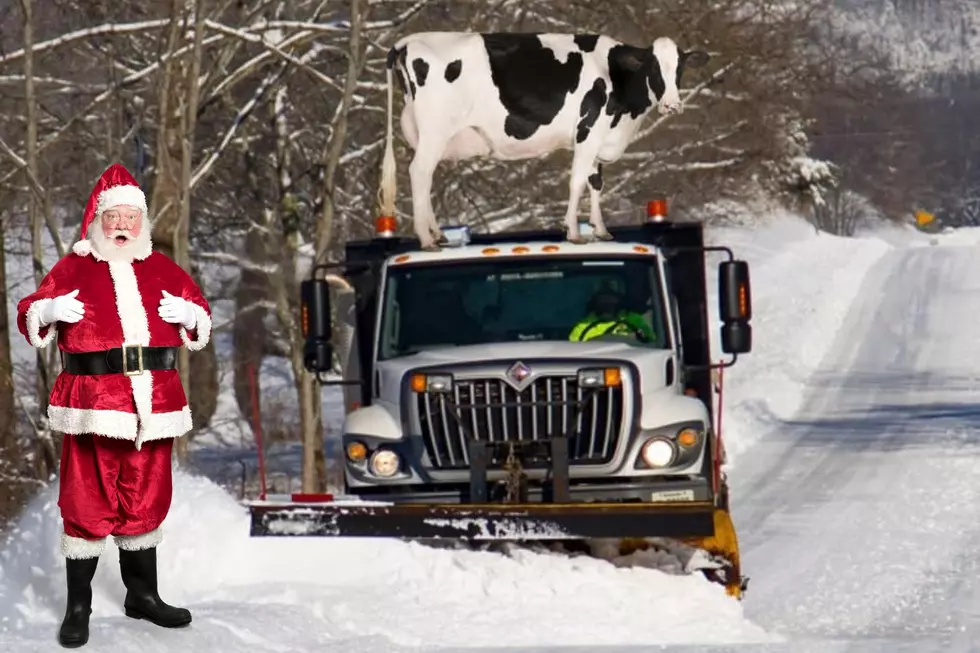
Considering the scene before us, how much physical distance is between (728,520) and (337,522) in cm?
209

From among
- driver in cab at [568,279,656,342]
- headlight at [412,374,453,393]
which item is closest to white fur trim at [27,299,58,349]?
headlight at [412,374,453,393]

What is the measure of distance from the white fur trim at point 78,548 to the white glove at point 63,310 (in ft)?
2.71

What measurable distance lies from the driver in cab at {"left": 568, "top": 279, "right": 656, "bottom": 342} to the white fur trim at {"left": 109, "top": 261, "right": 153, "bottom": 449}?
12.3ft

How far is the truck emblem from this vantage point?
30.6 ft

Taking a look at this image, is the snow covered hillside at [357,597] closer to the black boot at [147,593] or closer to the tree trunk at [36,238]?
the black boot at [147,593]

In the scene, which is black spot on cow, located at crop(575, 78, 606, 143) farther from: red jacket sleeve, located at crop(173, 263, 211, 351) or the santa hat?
the santa hat

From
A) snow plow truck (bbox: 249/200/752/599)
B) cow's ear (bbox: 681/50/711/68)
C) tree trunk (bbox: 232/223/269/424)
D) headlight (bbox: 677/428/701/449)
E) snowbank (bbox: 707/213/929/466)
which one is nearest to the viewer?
snow plow truck (bbox: 249/200/752/599)

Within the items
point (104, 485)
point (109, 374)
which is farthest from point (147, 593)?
point (109, 374)

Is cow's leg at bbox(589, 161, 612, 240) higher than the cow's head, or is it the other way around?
the cow's head

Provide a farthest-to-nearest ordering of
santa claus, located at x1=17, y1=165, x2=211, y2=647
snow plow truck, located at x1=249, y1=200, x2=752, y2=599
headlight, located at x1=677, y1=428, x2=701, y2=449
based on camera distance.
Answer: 1. headlight, located at x1=677, y1=428, x2=701, y2=449
2. snow plow truck, located at x1=249, y1=200, x2=752, y2=599
3. santa claus, located at x1=17, y1=165, x2=211, y2=647

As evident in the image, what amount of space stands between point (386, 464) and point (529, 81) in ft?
7.82

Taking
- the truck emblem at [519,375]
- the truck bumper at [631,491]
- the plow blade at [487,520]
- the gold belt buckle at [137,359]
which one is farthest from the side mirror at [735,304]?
the gold belt buckle at [137,359]

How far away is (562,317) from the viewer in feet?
33.4

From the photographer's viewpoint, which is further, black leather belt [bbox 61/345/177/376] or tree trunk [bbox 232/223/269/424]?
tree trunk [bbox 232/223/269/424]
